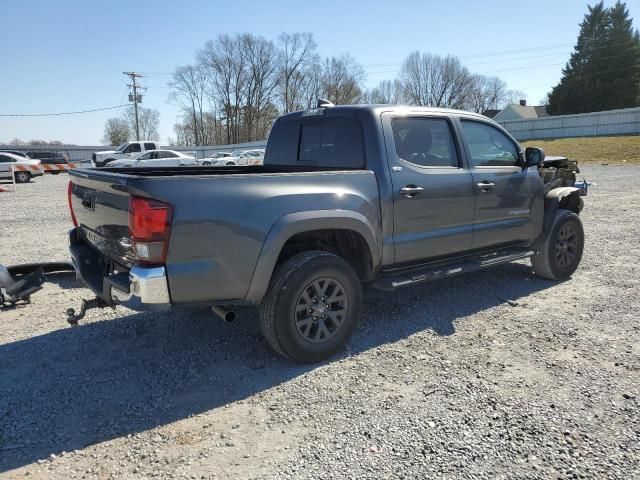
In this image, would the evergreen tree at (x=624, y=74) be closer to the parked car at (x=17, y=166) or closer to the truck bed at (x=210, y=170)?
the parked car at (x=17, y=166)

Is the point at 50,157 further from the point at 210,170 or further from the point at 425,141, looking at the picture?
the point at 425,141

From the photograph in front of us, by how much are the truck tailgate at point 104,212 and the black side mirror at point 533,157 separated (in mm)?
4236

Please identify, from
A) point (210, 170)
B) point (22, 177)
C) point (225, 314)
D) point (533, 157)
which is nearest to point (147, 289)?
point (225, 314)

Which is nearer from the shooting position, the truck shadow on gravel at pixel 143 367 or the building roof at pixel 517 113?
the truck shadow on gravel at pixel 143 367

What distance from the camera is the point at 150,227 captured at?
2.93m

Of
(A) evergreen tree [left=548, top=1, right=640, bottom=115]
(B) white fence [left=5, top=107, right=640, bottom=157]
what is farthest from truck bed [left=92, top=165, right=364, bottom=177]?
(A) evergreen tree [left=548, top=1, right=640, bottom=115]

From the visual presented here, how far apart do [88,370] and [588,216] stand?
33.6 ft

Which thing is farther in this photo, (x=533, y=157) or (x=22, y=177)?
(x=22, y=177)

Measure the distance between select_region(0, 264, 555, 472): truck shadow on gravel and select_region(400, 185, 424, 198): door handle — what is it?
1236mm

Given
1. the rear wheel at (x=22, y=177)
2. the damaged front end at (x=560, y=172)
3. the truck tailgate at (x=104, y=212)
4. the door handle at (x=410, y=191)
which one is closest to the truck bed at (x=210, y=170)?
the truck tailgate at (x=104, y=212)

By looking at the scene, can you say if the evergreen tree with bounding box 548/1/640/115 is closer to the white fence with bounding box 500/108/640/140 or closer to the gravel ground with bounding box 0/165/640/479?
the white fence with bounding box 500/108/640/140

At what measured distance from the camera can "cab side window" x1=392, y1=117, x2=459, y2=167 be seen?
13.9 ft

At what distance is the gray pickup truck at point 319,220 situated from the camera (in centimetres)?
306

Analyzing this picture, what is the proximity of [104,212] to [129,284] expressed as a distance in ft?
2.28
